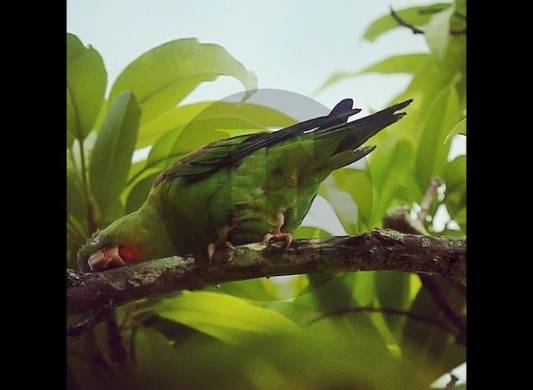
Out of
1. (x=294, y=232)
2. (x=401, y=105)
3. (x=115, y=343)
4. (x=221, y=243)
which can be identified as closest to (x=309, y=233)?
(x=294, y=232)

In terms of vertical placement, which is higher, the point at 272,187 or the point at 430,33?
the point at 430,33

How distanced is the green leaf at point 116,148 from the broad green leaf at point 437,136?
42cm

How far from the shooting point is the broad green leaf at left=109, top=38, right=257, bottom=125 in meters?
1.00

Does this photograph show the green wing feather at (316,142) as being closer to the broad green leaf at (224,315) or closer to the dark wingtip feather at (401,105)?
the dark wingtip feather at (401,105)

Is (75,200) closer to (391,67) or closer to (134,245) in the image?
(134,245)

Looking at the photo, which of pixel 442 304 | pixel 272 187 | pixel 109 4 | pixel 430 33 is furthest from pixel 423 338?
pixel 109 4

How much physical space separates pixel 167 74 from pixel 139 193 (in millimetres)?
181

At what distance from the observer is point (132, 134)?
1.00m

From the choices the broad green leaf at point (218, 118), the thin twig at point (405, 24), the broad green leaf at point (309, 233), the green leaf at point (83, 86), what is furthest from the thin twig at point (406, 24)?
the green leaf at point (83, 86)

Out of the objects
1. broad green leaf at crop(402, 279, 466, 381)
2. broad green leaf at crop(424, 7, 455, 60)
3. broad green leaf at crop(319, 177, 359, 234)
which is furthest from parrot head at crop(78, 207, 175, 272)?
broad green leaf at crop(424, 7, 455, 60)

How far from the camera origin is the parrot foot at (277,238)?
95 cm
